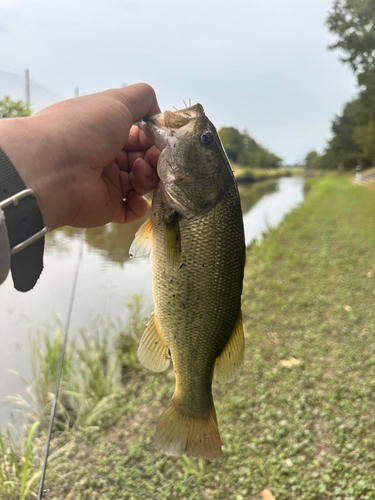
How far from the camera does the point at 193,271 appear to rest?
151cm

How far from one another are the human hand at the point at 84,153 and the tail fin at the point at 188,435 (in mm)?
1004

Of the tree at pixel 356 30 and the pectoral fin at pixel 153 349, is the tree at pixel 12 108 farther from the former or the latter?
the pectoral fin at pixel 153 349

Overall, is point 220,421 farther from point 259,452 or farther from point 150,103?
point 150,103

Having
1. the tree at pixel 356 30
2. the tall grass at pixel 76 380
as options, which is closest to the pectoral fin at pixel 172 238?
the tall grass at pixel 76 380

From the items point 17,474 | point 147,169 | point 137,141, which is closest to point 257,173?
point 17,474

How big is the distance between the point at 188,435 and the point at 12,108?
20.3 meters

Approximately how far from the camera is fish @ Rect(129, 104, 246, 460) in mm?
1503

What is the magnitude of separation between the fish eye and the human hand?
43cm

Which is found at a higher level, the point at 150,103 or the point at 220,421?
the point at 150,103

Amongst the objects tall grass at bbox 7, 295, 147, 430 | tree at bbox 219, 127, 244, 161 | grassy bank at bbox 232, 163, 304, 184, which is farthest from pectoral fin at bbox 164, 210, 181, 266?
grassy bank at bbox 232, 163, 304, 184

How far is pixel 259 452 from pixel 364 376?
1.64 m

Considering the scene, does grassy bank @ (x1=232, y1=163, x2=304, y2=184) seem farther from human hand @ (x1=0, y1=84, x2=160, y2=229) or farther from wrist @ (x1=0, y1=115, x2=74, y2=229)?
wrist @ (x1=0, y1=115, x2=74, y2=229)

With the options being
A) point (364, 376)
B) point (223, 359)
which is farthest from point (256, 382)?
point (223, 359)

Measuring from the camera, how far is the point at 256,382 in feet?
13.9
